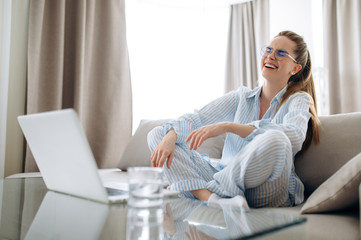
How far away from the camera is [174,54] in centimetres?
396

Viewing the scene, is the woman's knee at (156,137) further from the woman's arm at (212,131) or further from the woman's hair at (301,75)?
the woman's hair at (301,75)

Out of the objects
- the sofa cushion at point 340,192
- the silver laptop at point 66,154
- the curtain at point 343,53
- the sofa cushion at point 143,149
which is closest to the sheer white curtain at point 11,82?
the sofa cushion at point 143,149

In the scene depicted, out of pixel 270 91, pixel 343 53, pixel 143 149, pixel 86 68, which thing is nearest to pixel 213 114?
pixel 270 91

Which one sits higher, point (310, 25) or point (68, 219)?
point (310, 25)

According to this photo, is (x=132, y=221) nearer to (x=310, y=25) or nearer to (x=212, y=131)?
(x=212, y=131)

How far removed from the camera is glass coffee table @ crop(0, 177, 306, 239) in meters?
0.57

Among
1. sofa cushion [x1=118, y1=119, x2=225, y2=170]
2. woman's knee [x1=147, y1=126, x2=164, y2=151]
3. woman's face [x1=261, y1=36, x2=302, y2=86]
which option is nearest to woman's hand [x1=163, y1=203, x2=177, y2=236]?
woman's knee [x1=147, y1=126, x2=164, y2=151]

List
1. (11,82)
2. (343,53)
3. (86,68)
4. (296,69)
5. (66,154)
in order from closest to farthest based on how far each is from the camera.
Answer: (66,154), (296,69), (11,82), (86,68), (343,53)

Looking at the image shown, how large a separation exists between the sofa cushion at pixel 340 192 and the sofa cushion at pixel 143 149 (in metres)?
1.01

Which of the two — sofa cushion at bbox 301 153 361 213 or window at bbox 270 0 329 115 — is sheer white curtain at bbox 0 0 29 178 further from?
window at bbox 270 0 329 115

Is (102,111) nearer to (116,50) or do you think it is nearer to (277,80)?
(116,50)

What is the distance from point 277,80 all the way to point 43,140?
1152 mm

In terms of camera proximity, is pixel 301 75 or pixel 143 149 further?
pixel 143 149

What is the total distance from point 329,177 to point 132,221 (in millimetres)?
929
